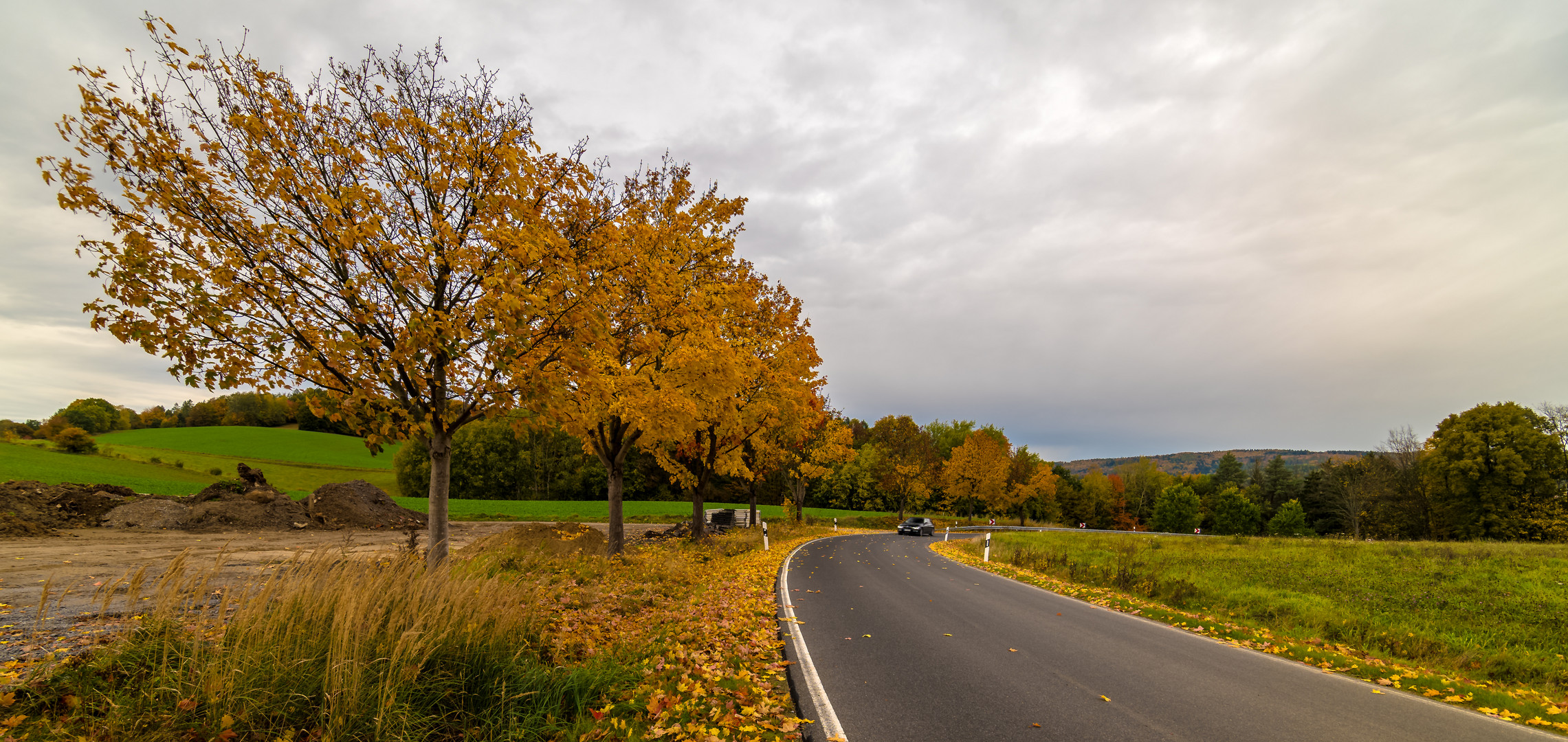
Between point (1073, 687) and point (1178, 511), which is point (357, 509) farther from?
point (1178, 511)

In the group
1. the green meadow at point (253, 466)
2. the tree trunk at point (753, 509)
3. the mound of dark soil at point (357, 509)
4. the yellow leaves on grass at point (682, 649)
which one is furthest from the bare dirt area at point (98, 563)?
the tree trunk at point (753, 509)

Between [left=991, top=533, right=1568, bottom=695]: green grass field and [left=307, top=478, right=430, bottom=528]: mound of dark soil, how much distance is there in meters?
25.7

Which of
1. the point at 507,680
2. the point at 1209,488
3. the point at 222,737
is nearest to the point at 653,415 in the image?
the point at 507,680

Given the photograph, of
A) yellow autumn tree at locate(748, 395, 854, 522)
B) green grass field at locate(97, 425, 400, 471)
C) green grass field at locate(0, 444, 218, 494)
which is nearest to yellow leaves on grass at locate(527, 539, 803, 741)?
yellow autumn tree at locate(748, 395, 854, 522)

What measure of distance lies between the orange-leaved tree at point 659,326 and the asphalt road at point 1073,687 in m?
5.17

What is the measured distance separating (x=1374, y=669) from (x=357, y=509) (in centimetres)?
3151

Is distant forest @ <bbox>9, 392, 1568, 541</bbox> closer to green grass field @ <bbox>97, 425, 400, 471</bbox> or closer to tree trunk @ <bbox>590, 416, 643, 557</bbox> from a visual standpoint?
green grass field @ <bbox>97, 425, 400, 471</bbox>

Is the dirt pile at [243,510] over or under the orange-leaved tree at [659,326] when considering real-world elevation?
under

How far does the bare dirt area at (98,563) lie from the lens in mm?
4734

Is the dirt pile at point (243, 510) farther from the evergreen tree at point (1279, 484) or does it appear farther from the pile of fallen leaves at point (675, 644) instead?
the evergreen tree at point (1279, 484)

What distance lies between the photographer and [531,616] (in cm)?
598

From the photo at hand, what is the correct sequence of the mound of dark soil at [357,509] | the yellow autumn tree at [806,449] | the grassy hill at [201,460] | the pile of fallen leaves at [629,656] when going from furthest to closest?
the grassy hill at [201,460]
the yellow autumn tree at [806,449]
the mound of dark soil at [357,509]
the pile of fallen leaves at [629,656]

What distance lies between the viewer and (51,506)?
725 inches

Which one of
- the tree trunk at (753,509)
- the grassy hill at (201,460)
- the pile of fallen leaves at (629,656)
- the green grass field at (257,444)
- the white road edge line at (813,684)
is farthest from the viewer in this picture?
the green grass field at (257,444)
